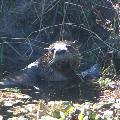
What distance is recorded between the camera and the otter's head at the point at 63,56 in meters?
6.28

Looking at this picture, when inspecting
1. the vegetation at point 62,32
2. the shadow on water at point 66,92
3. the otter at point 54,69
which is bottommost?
the shadow on water at point 66,92

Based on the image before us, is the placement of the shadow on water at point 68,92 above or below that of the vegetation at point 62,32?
below

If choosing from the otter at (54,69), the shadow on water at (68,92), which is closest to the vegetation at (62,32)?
the shadow on water at (68,92)

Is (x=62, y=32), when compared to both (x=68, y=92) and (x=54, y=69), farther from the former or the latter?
(x=68, y=92)

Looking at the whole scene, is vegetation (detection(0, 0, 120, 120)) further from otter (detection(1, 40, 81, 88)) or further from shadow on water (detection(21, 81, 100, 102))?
otter (detection(1, 40, 81, 88))

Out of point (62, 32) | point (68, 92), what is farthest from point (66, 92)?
point (62, 32)

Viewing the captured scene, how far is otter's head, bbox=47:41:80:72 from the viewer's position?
6.28 metres

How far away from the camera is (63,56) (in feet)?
20.6

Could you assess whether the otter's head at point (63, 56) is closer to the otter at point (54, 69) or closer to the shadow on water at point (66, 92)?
the otter at point (54, 69)

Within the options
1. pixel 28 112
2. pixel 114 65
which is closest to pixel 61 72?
pixel 114 65

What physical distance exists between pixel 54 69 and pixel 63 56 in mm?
272

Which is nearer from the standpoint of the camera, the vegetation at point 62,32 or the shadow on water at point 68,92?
the shadow on water at point 68,92

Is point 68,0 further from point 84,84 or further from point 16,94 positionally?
point 16,94

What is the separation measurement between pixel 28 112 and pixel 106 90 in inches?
47.5
